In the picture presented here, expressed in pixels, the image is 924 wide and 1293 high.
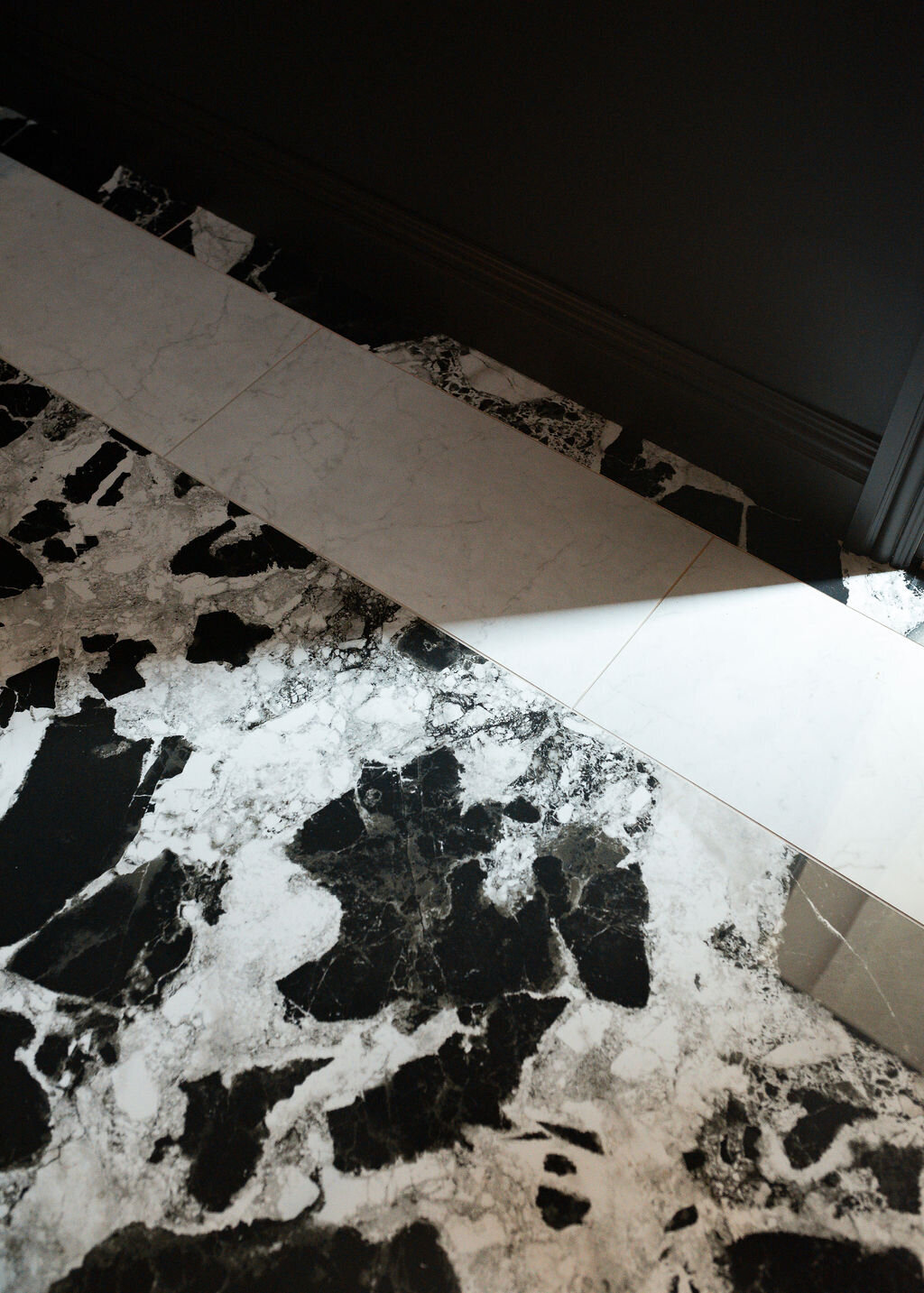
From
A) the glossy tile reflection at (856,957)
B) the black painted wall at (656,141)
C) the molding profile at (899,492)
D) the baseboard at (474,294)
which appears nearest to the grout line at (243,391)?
the baseboard at (474,294)

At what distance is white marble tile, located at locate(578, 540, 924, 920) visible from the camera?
1196 millimetres

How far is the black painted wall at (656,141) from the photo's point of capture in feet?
3.61

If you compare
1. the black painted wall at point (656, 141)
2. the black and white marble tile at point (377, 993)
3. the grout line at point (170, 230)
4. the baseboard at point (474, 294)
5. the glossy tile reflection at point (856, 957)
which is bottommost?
the black and white marble tile at point (377, 993)

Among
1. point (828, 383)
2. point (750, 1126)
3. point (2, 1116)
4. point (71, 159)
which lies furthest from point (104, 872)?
point (71, 159)

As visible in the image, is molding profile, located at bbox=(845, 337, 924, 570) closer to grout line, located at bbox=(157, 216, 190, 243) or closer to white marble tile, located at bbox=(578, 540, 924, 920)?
white marble tile, located at bbox=(578, 540, 924, 920)

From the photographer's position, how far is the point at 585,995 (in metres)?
1.09

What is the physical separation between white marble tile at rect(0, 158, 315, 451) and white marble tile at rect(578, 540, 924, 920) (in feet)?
2.76

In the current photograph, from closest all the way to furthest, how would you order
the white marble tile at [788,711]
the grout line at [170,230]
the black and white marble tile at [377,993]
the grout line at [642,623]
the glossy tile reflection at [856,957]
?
the black and white marble tile at [377,993] → the glossy tile reflection at [856,957] → the white marble tile at [788,711] → the grout line at [642,623] → the grout line at [170,230]

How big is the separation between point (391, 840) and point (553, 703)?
287mm

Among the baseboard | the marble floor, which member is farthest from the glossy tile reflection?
the baseboard

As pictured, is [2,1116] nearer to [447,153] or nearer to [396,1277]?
[396,1277]

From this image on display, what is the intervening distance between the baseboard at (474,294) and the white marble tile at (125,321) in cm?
15

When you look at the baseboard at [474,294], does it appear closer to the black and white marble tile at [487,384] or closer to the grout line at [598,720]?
the black and white marble tile at [487,384]

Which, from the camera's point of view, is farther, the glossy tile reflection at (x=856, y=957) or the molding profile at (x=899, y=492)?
the molding profile at (x=899, y=492)
